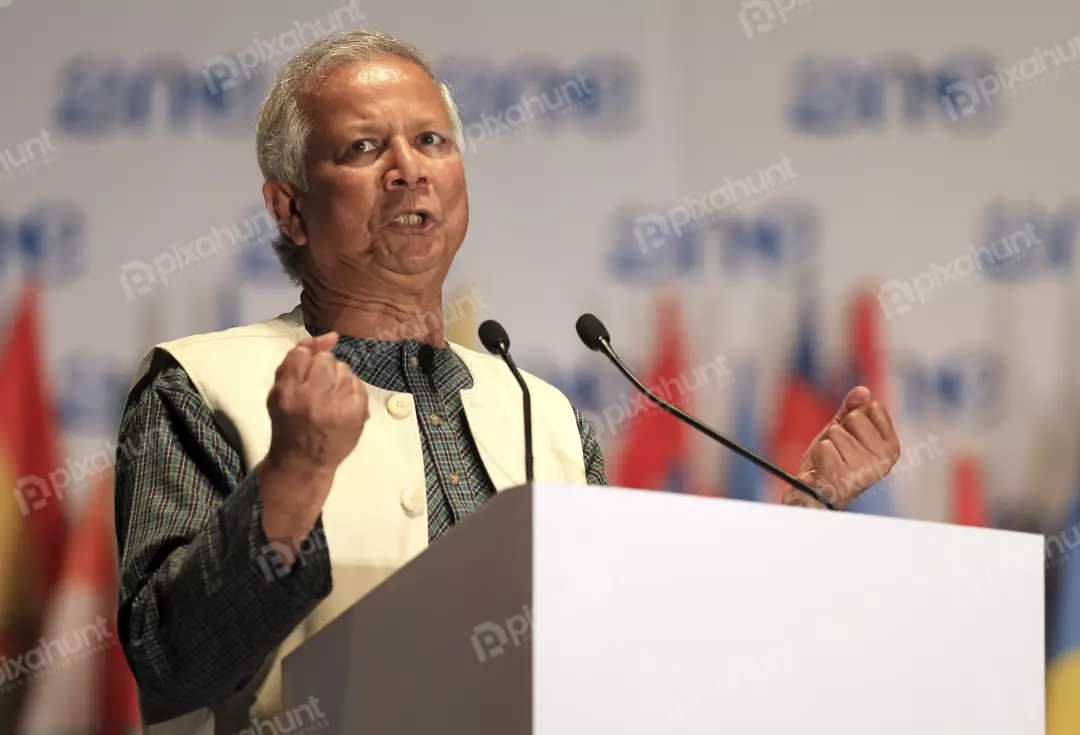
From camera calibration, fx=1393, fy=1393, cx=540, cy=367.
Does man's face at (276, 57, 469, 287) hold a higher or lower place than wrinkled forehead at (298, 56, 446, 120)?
lower

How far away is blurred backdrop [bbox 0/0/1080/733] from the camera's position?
100 inches

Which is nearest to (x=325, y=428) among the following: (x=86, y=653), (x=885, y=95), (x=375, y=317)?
(x=375, y=317)

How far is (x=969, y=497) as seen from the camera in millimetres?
2752

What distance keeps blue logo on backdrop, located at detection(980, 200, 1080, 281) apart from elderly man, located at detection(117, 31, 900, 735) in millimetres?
1061

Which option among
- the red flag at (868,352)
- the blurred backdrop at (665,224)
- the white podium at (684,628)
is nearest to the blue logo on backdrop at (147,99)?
the blurred backdrop at (665,224)

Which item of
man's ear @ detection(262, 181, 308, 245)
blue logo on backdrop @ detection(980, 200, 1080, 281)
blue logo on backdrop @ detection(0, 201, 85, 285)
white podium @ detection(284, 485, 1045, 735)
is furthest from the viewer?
blue logo on backdrop @ detection(980, 200, 1080, 281)

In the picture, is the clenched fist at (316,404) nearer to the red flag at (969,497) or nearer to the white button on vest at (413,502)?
the white button on vest at (413,502)

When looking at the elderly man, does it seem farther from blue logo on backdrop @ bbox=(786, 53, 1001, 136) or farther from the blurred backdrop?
blue logo on backdrop @ bbox=(786, 53, 1001, 136)

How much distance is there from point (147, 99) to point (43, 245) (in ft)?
1.15

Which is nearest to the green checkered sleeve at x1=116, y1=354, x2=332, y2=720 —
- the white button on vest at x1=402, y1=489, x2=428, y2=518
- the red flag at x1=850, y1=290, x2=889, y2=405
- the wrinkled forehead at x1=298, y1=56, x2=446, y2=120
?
the white button on vest at x1=402, y1=489, x2=428, y2=518

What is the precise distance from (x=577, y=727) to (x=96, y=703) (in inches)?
62.8

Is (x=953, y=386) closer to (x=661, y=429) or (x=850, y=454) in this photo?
(x=661, y=429)

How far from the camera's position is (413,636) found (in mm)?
1266

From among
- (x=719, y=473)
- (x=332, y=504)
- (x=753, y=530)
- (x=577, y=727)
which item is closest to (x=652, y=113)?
(x=719, y=473)
